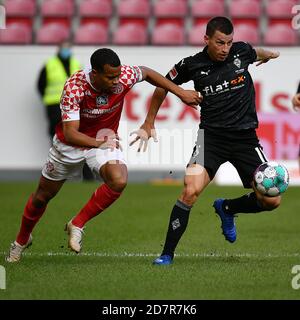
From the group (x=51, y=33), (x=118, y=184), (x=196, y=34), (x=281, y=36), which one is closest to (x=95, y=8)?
(x=51, y=33)

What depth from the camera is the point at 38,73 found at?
16.6m

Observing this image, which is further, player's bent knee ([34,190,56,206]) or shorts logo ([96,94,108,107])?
player's bent knee ([34,190,56,206])

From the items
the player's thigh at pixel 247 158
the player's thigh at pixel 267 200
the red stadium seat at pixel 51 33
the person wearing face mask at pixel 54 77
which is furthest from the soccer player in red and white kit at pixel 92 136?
the red stadium seat at pixel 51 33

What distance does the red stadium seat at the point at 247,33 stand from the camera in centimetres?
1731

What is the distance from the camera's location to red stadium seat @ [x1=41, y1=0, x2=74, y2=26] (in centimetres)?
1811

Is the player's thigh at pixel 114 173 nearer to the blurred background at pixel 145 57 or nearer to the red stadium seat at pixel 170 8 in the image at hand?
the blurred background at pixel 145 57

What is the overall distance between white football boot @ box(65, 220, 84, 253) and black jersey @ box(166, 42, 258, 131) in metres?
1.47

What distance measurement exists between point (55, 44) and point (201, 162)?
9.46 m

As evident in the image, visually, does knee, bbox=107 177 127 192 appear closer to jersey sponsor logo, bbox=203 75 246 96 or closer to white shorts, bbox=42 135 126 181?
white shorts, bbox=42 135 126 181

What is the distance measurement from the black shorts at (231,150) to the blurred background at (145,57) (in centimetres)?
720

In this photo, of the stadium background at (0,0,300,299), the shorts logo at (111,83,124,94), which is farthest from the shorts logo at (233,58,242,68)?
the stadium background at (0,0,300,299)

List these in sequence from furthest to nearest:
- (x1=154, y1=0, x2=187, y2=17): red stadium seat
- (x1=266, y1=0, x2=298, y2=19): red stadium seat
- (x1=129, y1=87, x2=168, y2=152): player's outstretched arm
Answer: (x1=154, y1=0, x2=187, y2=17): red stadium seat → (x1=266, y1=0, x2=298, y2=19): red stadium seat → (x1=129, y1=87, x2=168, y2=152): player's outstretched arm

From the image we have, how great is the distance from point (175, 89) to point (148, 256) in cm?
167

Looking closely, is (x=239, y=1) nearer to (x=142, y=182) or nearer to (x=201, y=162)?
(x=142, y=182)
